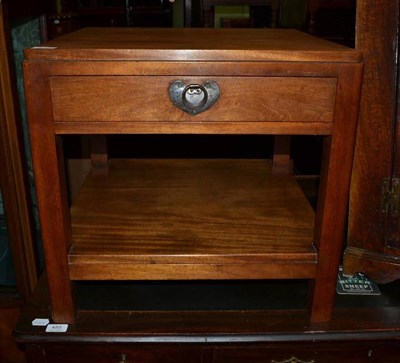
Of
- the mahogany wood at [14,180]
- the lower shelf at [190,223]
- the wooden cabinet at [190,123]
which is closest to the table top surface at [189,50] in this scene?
the wooden cabinet at [190,123]

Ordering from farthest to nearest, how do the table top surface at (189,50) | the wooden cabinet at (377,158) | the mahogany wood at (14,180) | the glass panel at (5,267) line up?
the glass panel at (5,267) → the mahogany wood at (14,180) → the wooden cabinet at (377,158) → the table top surface at (189,50)

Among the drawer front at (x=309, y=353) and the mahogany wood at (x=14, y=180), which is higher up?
the mahogany wood at (x=14, y=180)

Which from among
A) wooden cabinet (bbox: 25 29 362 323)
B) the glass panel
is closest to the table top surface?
wooden cabinet (bbox: 25 29 362 323)

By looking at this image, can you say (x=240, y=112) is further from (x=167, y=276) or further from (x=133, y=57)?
(x=167, y=276)

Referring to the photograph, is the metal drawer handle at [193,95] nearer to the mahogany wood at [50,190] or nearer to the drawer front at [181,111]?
the drawer front at [181,111]

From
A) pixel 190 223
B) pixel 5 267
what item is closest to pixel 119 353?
pixel 190 223

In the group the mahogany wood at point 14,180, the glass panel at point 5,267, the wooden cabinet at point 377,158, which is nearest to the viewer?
the wooden cabinet at point 377,158

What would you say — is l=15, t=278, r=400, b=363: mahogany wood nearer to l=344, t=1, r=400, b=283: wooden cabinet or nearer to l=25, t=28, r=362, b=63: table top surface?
l=344, t=1, r=400, b=283: wooden cabinet

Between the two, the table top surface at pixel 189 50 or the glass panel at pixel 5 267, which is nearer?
the table top surface at pixel 189 50

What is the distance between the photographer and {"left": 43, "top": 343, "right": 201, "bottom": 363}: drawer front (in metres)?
0.94

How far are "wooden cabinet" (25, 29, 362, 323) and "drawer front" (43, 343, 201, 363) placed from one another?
7 cm

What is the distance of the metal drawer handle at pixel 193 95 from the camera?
759 millimetres

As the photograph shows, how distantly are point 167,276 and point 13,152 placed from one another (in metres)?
0.44

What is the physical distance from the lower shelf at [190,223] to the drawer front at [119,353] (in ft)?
0.47
